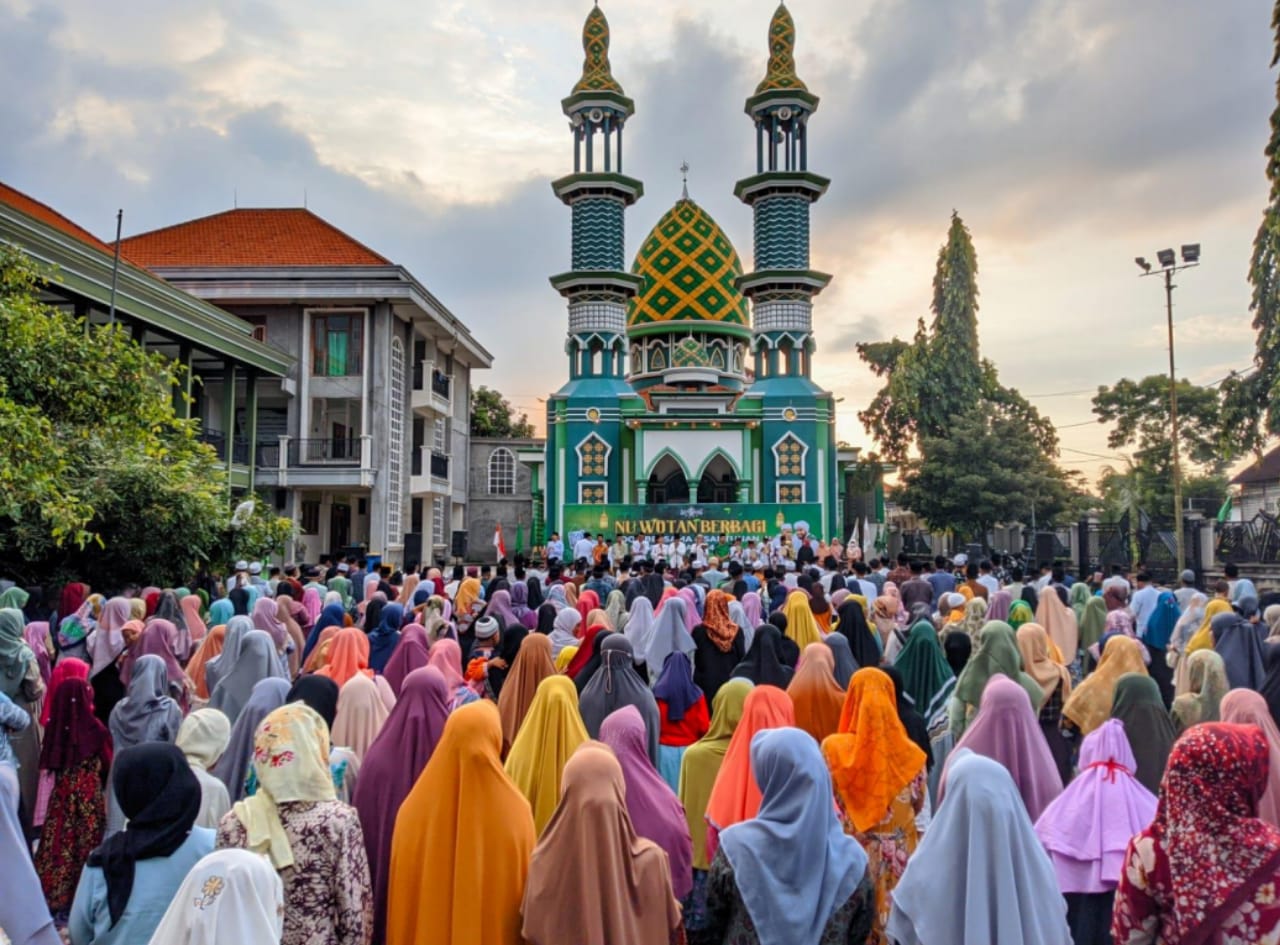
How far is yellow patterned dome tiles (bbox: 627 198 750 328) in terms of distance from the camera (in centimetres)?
3425

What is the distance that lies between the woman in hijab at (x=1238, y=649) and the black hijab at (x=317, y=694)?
5.88 m

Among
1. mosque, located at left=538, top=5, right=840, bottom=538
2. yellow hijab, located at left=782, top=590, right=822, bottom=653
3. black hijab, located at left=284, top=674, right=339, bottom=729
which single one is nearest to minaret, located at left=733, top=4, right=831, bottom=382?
mosque, located at left=538, top=5, right=840, bottom=538

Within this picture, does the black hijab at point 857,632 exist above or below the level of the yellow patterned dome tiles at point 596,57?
below

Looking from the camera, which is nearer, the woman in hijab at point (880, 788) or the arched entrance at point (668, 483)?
the woman in hijab at point (880, 788)

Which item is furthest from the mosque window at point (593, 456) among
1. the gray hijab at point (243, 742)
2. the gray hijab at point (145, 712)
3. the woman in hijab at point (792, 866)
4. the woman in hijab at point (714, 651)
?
the woman in hijab at point (792, 866)

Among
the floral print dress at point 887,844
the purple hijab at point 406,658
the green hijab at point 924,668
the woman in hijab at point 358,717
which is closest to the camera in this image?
the floral print dress at point 887,844

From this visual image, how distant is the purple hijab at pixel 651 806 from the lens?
3.89 m

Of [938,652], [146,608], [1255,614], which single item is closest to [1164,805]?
[938,652]

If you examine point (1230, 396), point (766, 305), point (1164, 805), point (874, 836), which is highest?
point (766, 305)

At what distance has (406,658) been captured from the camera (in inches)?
245

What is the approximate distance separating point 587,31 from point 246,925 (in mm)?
33742

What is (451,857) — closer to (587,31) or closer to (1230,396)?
(1230,396)

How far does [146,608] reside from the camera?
893 cm

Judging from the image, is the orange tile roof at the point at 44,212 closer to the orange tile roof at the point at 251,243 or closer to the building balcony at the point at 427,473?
the orange tile roof at the point at 251,243
